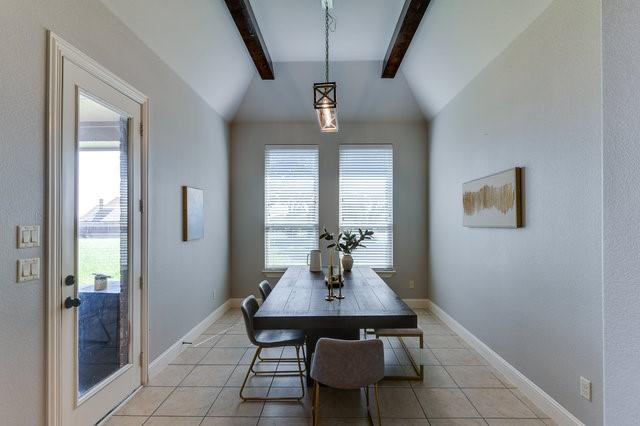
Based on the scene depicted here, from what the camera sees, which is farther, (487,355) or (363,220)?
(363,220)

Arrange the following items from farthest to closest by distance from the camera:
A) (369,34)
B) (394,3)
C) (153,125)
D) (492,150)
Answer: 1. (369,34)
2. (394,3)
3. (492,150)
4. (153,125)

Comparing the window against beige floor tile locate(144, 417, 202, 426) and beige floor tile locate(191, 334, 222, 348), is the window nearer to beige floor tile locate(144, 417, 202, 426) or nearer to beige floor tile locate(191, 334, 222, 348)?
beige floor tile locate(191, 334, 222, 348)

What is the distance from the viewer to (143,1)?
2.61 meters

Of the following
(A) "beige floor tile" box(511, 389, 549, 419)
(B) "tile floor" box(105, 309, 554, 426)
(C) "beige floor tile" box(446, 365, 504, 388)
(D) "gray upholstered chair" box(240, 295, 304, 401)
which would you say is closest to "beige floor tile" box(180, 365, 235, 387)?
(B) "tile floor" box(105, 309, 554, 426)

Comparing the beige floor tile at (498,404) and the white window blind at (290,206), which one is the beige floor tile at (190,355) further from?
the beige floor tile at (498,404)

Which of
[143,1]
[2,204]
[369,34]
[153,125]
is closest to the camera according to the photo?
[2,204]

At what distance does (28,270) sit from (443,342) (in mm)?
3829

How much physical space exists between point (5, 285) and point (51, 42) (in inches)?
53.0

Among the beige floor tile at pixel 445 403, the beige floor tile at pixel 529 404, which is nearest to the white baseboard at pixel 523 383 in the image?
the beige floor tile at pixel 529 404

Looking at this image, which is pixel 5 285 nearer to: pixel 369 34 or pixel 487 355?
pixel 487 355

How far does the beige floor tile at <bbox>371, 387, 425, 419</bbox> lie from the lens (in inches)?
96.5

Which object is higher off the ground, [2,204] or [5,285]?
[2,204]

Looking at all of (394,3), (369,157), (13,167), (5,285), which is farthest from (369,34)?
(5,285)

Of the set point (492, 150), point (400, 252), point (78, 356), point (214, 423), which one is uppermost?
point (492, 150)
